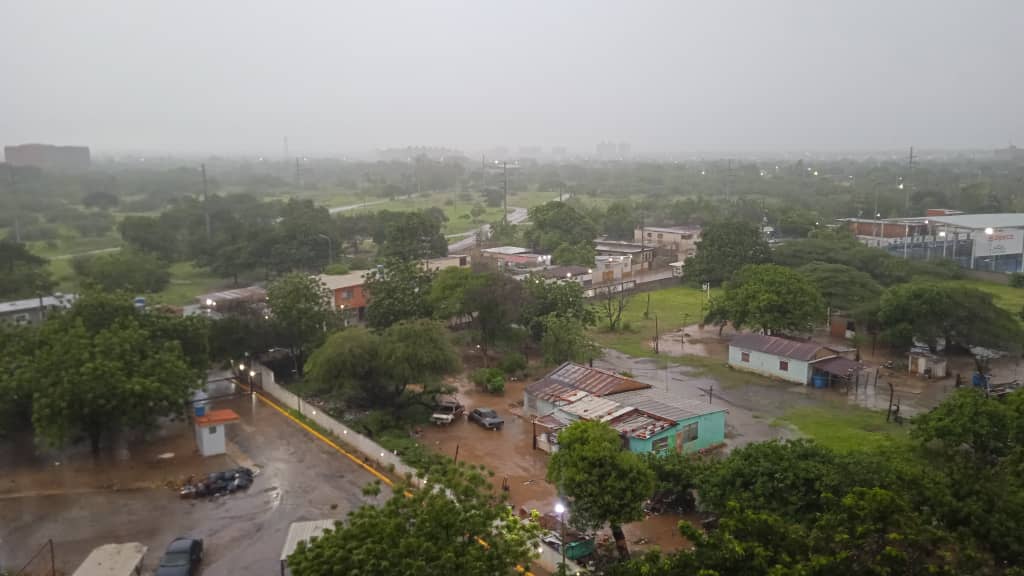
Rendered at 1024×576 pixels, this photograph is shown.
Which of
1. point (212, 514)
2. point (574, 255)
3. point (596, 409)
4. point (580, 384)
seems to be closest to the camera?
point (212, 514)

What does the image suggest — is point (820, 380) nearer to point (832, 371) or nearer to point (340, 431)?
point (832, 371)

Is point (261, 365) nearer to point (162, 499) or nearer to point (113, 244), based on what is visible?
point (162, 499)

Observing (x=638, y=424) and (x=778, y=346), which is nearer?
(x=638, y=424)

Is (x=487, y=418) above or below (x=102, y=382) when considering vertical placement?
below

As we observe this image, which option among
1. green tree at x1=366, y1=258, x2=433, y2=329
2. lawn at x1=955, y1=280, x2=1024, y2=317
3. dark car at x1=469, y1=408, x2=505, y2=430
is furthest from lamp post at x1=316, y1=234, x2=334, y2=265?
lawn at x1=955, y1=280, x2=1024, y2=317

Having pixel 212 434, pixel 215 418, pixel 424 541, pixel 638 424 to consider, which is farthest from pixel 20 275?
pixel 424 541

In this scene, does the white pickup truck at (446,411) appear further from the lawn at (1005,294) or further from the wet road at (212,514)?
the lawn at (1005,294)

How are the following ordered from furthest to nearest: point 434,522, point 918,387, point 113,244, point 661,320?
point 113,244 < point 661,320 < point 918,387 < point 434,522

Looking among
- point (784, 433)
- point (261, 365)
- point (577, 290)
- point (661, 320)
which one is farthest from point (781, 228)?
point (261, 365)
